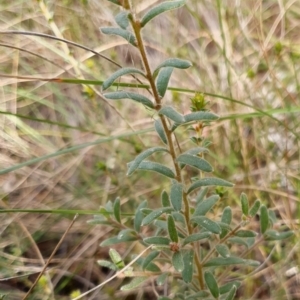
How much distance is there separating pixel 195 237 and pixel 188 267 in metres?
0.07

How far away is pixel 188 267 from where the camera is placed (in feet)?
3.57

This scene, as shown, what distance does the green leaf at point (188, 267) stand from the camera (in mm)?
1073

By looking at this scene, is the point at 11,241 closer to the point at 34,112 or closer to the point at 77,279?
the point at 77,279

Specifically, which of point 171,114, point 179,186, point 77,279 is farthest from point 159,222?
point 77,279

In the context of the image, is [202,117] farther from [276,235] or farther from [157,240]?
[276,235]

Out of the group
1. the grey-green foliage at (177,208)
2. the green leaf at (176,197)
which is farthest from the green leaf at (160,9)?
the green leaf at (176,197)

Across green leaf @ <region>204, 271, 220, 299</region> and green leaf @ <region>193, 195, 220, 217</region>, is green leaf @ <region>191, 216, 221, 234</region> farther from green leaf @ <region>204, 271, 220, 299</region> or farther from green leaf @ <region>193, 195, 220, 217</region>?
green leaf @ <region>204, 271, 220, 299</region>

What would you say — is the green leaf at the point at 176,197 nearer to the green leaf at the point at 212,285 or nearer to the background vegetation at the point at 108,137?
the green leaf at the point at 212,285

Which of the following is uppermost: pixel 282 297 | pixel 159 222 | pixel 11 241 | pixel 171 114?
pixel 171 114

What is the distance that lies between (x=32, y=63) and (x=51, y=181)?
670mm

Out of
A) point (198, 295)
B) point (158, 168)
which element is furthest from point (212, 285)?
point (158, 168)

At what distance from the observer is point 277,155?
1.96 m

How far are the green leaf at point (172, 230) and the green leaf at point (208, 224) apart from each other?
0.19ft

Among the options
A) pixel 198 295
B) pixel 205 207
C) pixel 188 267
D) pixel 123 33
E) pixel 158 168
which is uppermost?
pixel 123 33
